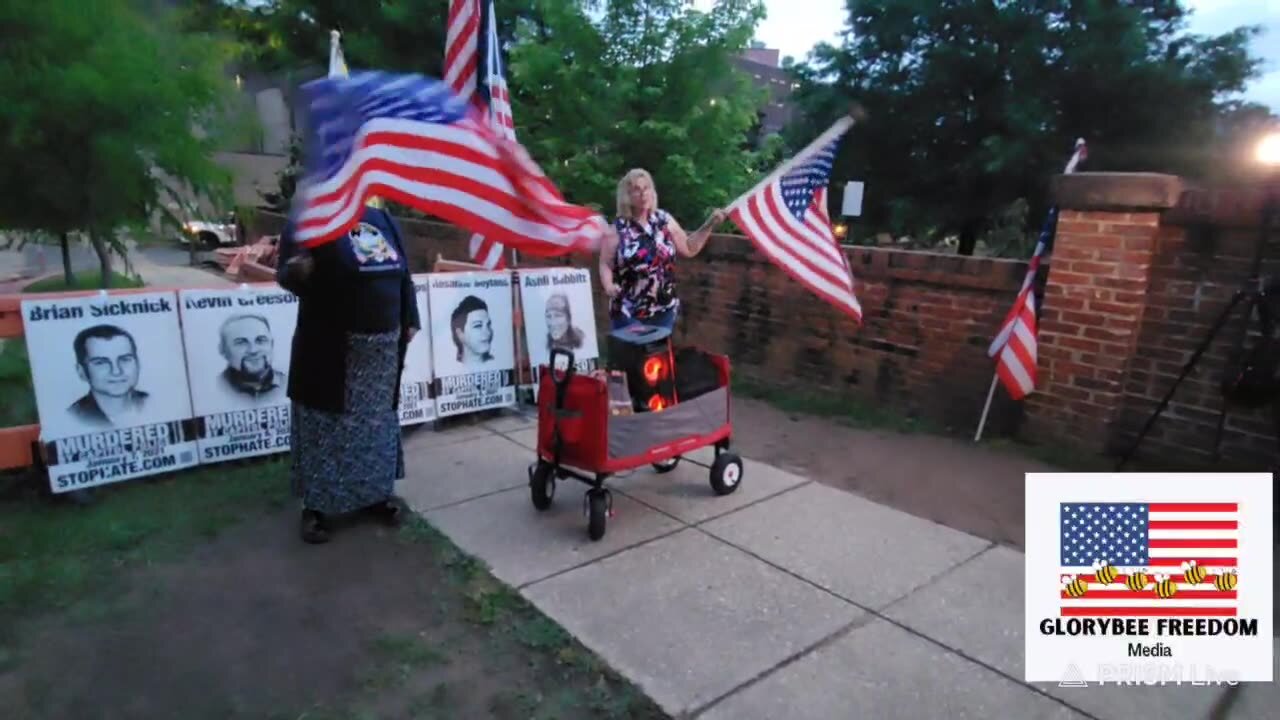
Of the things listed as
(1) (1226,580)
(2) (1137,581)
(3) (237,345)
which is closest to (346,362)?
(3) (237,345)

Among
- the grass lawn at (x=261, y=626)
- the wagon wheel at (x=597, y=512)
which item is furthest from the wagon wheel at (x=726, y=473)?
the grass lawn at (x=261, y=626)

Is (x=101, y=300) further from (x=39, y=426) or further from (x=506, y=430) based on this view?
(x=506, y=430)

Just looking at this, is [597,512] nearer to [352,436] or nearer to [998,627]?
[352,436]

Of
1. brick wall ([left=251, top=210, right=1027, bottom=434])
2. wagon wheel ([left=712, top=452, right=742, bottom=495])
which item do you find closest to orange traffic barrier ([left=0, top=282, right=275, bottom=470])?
wagon wheel ([left=712, top=452, right=742, bottom=495])

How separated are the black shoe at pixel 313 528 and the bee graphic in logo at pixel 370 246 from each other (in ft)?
4.36

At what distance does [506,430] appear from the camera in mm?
5641

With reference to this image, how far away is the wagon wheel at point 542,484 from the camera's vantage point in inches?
158

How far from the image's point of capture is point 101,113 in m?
5.24

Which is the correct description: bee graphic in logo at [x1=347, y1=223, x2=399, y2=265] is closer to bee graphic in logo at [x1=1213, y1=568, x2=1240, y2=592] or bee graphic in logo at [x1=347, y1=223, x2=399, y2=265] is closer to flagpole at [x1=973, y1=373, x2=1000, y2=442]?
bee graphic in logo at [x1=1213, y1=568, x2=1240, y2=592]

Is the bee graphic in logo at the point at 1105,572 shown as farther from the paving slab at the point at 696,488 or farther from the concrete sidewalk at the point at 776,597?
the paving slab at the point at 696,488

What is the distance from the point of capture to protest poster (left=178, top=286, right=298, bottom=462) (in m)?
4.55

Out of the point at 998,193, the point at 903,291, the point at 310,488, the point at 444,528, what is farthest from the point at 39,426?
the point at 998,193

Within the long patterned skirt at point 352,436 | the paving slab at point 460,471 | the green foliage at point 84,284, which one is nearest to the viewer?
the long patterned skirt at point 352,436

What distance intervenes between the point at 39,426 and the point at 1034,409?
20.2ft
